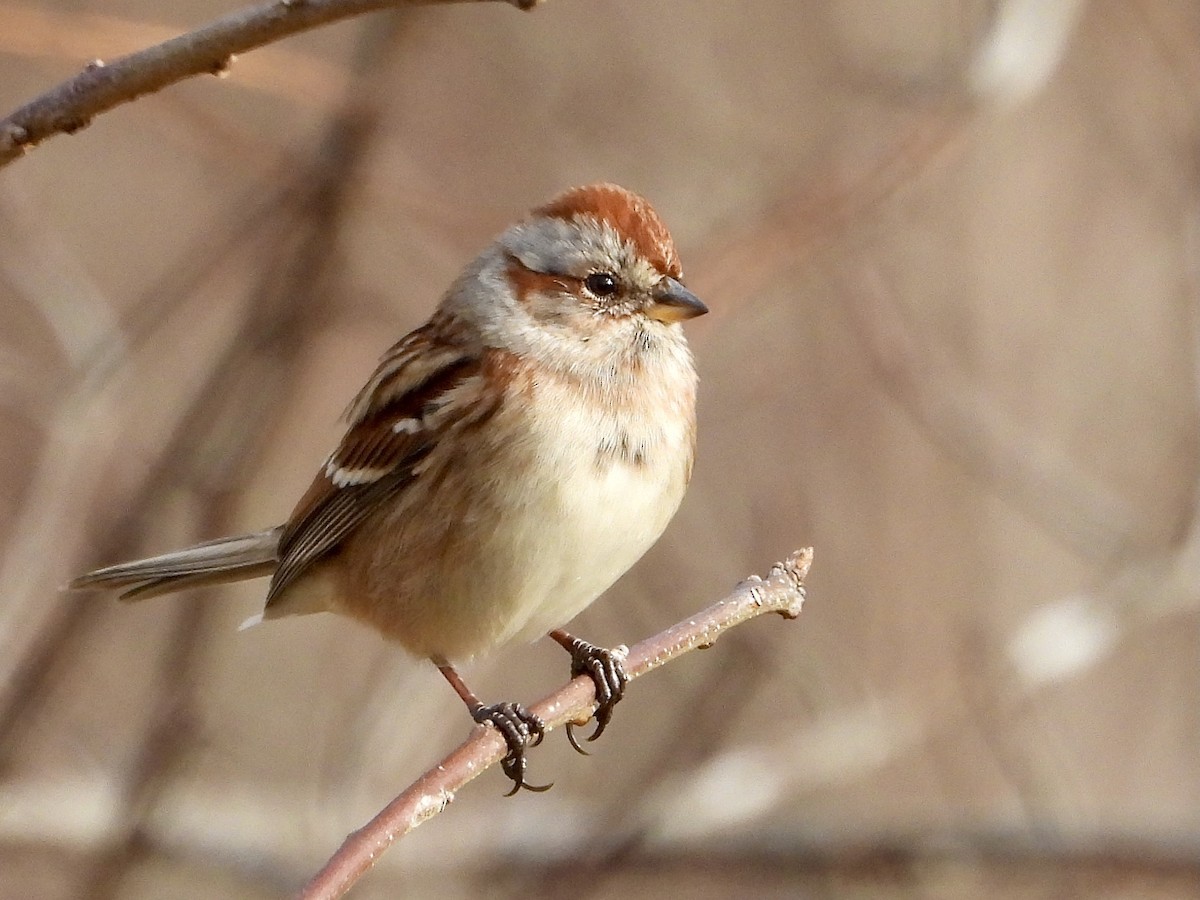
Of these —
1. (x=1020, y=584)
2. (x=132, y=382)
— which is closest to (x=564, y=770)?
(x=1020, y=584)

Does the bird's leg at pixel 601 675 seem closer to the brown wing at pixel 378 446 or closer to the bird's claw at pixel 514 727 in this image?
the bird's claw at pixel 514 727

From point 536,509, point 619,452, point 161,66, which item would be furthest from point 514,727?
point 161,66

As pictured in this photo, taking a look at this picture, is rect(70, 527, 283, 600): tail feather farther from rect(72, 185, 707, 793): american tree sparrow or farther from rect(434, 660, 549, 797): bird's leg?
rect(434, 660, 549, 797): bird's leg

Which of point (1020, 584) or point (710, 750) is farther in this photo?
point (1020, 584)

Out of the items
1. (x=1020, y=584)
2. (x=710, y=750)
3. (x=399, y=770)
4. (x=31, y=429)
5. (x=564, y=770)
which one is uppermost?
(x=31, y=429)

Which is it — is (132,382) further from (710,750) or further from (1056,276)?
(1056,276)

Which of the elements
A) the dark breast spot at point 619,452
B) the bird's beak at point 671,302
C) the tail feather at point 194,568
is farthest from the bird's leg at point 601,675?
the tail feather at point 194,568

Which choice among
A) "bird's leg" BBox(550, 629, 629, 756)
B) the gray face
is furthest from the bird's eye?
"bird's leg" BBox(550, 629, 629, 756)
